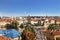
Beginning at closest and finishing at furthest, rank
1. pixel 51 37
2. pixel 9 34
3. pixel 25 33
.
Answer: pixel 25 33 → pixel 9 34 → pixel 51 37

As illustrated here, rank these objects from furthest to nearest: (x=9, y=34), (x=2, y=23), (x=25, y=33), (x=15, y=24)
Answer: (x=2, y=23) → (x=15, y=24) → (x=9, y=34) → (x=25, y=33)

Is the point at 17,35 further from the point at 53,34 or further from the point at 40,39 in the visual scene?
the point at 53,34

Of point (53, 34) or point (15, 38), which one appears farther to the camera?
point (53, 34)

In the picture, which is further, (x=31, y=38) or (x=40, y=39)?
(x=40, y=39)

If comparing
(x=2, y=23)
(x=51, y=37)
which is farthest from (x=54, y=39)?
(x=2, y=23)

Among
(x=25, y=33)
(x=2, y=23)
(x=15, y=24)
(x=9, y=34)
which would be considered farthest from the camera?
(x=2, y=23)

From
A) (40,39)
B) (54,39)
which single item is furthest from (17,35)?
(54,39)

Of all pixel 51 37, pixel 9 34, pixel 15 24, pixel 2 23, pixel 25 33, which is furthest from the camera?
pixel 2 23

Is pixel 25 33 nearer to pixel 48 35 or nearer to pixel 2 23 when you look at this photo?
pixel 48 35
